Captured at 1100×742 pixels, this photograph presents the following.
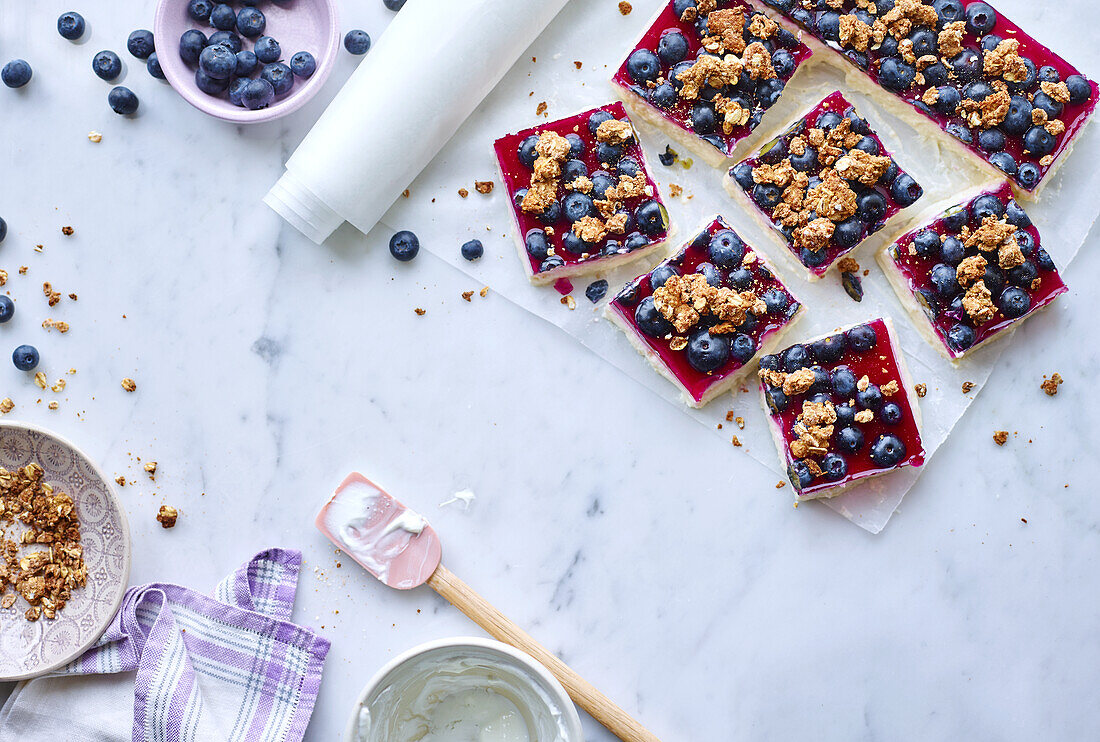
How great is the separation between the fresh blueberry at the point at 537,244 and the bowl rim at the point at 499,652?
108 centimetres

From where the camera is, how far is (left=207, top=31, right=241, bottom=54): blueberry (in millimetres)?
2572

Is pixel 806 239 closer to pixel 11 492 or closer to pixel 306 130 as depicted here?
pixel 306 130

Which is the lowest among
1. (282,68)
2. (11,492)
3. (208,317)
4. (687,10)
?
(11,492)

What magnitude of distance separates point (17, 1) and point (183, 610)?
1.93m

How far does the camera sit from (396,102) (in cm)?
256

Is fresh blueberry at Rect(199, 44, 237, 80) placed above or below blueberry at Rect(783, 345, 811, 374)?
below

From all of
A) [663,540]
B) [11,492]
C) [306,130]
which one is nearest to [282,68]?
[306,130]

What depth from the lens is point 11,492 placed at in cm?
258

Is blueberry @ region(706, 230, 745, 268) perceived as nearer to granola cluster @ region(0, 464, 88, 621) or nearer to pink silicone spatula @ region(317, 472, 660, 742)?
pink silicone spatula @ region(317, 472, 660, 742)

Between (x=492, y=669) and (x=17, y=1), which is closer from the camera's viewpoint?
(x=492, y=669)

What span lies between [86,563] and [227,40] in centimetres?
155

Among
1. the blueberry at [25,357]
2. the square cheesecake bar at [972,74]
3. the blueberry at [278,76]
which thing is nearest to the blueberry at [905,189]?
the square cheesecake bar at [972,74]

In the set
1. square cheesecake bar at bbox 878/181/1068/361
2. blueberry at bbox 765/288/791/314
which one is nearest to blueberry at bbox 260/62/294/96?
blueberry at bbox 765/288/791/314

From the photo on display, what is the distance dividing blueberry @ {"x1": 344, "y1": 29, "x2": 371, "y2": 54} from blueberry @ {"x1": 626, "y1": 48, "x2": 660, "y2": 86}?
30.9 inches
